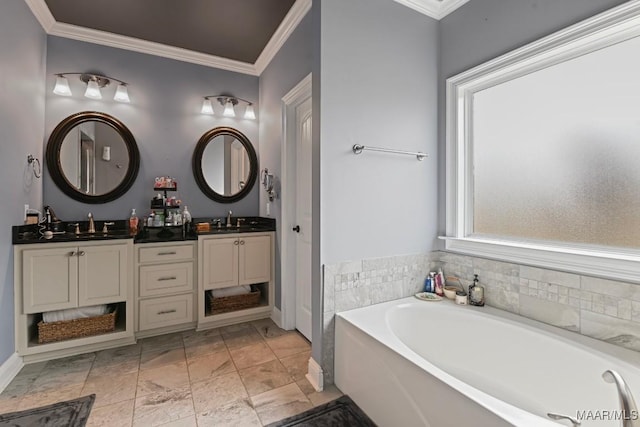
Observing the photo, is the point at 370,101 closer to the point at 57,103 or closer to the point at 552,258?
the point at 552,258

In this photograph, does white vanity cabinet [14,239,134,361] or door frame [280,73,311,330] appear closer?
white vanity cabinet [14,239,134,361]

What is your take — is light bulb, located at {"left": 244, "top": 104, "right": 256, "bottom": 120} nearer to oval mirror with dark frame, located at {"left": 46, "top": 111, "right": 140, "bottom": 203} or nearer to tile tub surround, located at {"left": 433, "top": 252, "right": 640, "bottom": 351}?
oval mirror with dark frame, located at {"left": 46, "top": 111, "right": 140, "bottom": 203}

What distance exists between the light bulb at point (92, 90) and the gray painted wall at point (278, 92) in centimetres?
155

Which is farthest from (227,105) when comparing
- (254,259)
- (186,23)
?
(254,259)

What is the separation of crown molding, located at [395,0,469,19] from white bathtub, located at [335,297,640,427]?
2158 millimetres

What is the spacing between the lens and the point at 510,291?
181 cm

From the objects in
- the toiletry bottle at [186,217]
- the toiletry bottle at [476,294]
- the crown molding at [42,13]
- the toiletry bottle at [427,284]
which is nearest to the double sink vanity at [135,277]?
the toiletry bottle at [186,217]

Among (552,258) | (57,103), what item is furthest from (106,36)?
(552,258)

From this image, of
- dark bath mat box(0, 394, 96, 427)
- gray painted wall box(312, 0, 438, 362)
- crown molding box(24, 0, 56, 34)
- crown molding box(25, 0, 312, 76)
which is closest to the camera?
dark bath mat box(0, 394, 96, 427)

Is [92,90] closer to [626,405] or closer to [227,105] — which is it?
[227,105]

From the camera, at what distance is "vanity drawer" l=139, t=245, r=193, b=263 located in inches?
98.1

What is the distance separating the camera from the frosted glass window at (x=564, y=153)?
1.45m

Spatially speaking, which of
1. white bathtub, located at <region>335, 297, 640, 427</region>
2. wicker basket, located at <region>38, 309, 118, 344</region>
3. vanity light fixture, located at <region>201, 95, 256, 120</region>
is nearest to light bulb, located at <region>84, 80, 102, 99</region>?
vanity light fixture, located at <region>201, 95, 256, 120</region>

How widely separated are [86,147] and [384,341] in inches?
122
